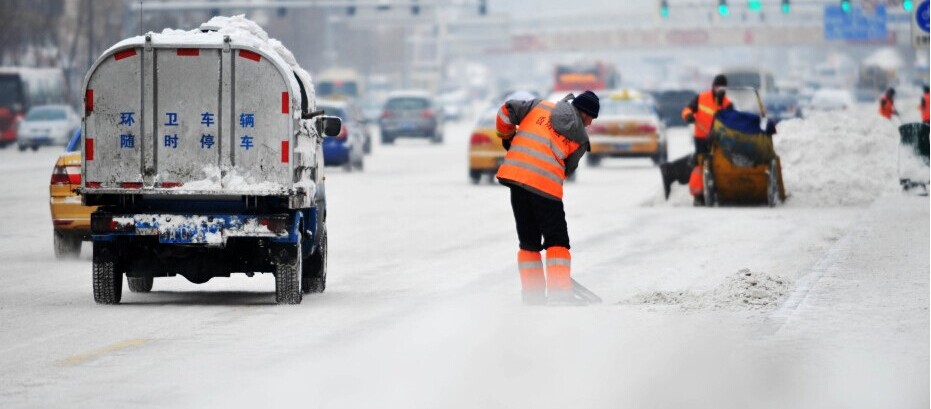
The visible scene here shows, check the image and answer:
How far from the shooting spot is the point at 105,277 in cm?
1366

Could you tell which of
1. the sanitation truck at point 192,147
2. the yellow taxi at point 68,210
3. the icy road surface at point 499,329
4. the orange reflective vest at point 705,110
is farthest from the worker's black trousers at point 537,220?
the orange reflective vest at point 705,110

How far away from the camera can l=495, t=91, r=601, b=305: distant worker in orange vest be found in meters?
13.3

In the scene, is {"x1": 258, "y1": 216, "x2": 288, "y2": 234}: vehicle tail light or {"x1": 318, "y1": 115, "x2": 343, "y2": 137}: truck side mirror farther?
{"x1": 318, "y1": 115, "x2": 343, "y2": 137}: truck side mirror

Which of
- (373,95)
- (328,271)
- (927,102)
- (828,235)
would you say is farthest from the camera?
(373,95)

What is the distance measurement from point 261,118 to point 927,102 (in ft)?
68.5

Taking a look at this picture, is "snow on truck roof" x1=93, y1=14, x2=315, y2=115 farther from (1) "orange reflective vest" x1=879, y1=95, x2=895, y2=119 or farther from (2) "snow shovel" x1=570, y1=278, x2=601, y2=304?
(1) "orange reflective vest" x1=879, y1=95, x2=895, y2=119

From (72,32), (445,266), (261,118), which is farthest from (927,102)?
(72,32)

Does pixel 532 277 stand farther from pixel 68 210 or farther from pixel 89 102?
pixel 68 210

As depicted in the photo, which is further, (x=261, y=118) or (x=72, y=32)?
(x=72, y=32)

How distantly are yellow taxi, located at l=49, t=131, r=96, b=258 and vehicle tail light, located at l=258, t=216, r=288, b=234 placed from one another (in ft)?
16.7

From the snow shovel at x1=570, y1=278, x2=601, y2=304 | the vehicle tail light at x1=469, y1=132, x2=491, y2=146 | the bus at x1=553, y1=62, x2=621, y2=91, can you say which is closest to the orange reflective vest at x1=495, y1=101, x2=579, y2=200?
the snow shovel at x1=570, y1=278, x2=601, y2=304

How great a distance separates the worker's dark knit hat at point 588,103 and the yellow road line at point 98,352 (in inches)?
137

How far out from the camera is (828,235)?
68.4 ft

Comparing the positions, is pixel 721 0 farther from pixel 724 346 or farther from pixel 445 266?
pixel 724 346
